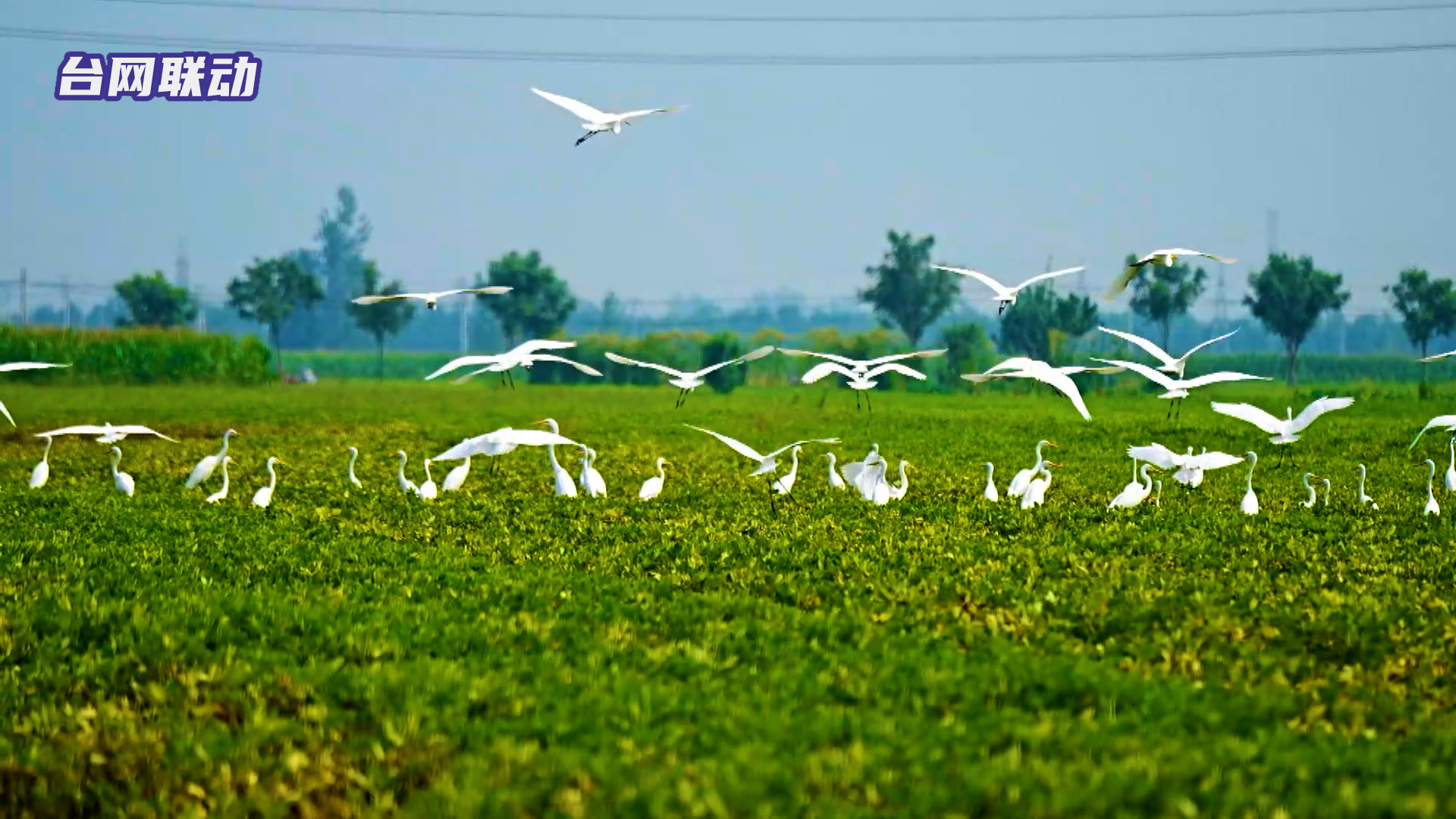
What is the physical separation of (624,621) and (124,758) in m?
3.35

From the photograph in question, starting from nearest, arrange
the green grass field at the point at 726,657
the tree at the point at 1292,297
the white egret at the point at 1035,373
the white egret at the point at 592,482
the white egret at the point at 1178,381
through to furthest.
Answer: the green grass field at the point at 726,657
the white egret at the point at 1035,373
the white egret at the point at 1178,381
the white egret at the point at 592,482
the tree at the point at 1292,297

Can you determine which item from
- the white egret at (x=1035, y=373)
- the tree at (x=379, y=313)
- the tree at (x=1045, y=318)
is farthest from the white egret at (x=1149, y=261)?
the tree at (x=379, y=313)

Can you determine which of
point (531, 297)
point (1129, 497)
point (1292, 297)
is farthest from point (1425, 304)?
point (1129, 497)

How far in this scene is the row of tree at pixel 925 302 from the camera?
222 ft

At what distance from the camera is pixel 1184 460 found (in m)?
17.3

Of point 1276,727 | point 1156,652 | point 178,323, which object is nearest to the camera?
point 1276,727

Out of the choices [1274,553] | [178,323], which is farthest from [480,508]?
[178,323]

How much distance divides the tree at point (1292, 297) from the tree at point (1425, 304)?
537 centimetres

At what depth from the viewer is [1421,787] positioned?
7.25m

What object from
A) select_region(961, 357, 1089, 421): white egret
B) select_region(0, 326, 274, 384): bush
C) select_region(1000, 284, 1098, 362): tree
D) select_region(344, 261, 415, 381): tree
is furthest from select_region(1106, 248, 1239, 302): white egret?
select_region(344, 261, 415, 381): tree

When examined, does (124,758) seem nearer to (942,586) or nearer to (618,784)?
(618,784)

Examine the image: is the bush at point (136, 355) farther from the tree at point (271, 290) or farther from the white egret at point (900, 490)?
the white egret at point (900, 490)

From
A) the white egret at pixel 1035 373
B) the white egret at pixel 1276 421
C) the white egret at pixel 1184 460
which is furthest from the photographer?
the white egret at pixel 1276 421

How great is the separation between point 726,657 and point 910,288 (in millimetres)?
68047
